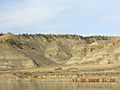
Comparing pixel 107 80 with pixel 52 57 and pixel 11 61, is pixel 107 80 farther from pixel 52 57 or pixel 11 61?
pixel 52 57

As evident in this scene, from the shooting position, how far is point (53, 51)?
166 metres

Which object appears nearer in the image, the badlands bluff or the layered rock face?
the badlands bluff

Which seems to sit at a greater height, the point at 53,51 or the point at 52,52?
the point at 53,51

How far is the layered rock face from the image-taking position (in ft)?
436

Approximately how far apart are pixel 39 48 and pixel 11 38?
13.0 metres

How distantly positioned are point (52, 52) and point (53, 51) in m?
0.93

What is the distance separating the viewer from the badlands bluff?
128m

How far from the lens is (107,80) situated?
6631 centimetres

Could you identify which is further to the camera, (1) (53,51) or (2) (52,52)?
Answer: (1) (53,51)

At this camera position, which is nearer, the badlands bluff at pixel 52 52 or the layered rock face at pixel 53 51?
the badlands bluff at pixel 52 52

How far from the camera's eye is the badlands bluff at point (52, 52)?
128 m

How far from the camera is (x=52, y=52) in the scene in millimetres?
164750

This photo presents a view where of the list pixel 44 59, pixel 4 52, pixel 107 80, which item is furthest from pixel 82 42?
pixel 107 80

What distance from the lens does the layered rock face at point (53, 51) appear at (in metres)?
133
